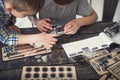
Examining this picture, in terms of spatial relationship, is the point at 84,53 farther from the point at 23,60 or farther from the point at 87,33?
the point at 23,60

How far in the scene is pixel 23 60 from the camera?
44.8 inches

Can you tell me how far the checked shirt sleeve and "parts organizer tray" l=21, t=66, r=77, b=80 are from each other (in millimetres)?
191

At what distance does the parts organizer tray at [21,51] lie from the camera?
1152 millimetres

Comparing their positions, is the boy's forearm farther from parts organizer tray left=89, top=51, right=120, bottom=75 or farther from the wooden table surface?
parts organizer tray left=89, top=51, right=120, bottom=75

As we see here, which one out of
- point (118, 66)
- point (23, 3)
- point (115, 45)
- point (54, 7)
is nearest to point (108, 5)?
point (54, 7)

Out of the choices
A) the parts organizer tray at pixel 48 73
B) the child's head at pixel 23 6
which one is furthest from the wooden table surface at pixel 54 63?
the child's head at pixel 23 6

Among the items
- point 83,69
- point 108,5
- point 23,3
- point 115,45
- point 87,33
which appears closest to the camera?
point 23,3

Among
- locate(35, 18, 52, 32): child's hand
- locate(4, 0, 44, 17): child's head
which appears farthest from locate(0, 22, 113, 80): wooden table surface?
locate(4, 0, 44, 17): child's head

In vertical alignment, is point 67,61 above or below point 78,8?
below

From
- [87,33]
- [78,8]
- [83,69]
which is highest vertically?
[78,8]

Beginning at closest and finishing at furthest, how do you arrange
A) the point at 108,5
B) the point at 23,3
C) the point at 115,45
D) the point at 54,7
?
the point at 23,3 < the point at 115,45 < the point at 54,7 < the point at 108,5

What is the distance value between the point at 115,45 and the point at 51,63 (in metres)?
0.37

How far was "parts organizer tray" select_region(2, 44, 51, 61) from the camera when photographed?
1152 mm

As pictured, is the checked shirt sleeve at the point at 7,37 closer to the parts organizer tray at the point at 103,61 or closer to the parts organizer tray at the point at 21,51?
the parts organizer tray at the point at 21,51
